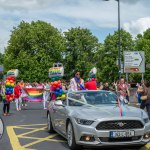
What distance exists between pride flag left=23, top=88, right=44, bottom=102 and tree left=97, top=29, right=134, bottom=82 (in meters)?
43.9

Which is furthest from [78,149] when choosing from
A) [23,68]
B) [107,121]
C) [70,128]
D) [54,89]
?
[23,68]

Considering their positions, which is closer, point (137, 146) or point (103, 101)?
point (137, 146)

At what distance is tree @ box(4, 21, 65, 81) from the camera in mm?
61438

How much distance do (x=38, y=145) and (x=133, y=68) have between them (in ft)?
78.6

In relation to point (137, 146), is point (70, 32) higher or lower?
higher

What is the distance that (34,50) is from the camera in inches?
2504

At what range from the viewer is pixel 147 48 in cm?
6644

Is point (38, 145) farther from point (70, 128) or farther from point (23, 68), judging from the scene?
point (23, 68)

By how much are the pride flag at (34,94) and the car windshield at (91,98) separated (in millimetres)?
13899

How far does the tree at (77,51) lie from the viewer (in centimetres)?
7250

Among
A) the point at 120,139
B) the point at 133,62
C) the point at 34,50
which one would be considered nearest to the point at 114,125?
the point at 120,139

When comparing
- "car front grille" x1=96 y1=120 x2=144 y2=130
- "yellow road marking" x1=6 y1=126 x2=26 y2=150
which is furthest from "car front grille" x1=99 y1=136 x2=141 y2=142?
"yellow road marking" x1=6 y1=126 x2=26 y2=150

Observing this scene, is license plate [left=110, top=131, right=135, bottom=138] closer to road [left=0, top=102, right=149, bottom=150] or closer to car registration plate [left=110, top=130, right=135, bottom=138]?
car registration plate [left=110, top=130, right=135, bottom=138]

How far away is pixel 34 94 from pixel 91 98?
1453 centimetres
